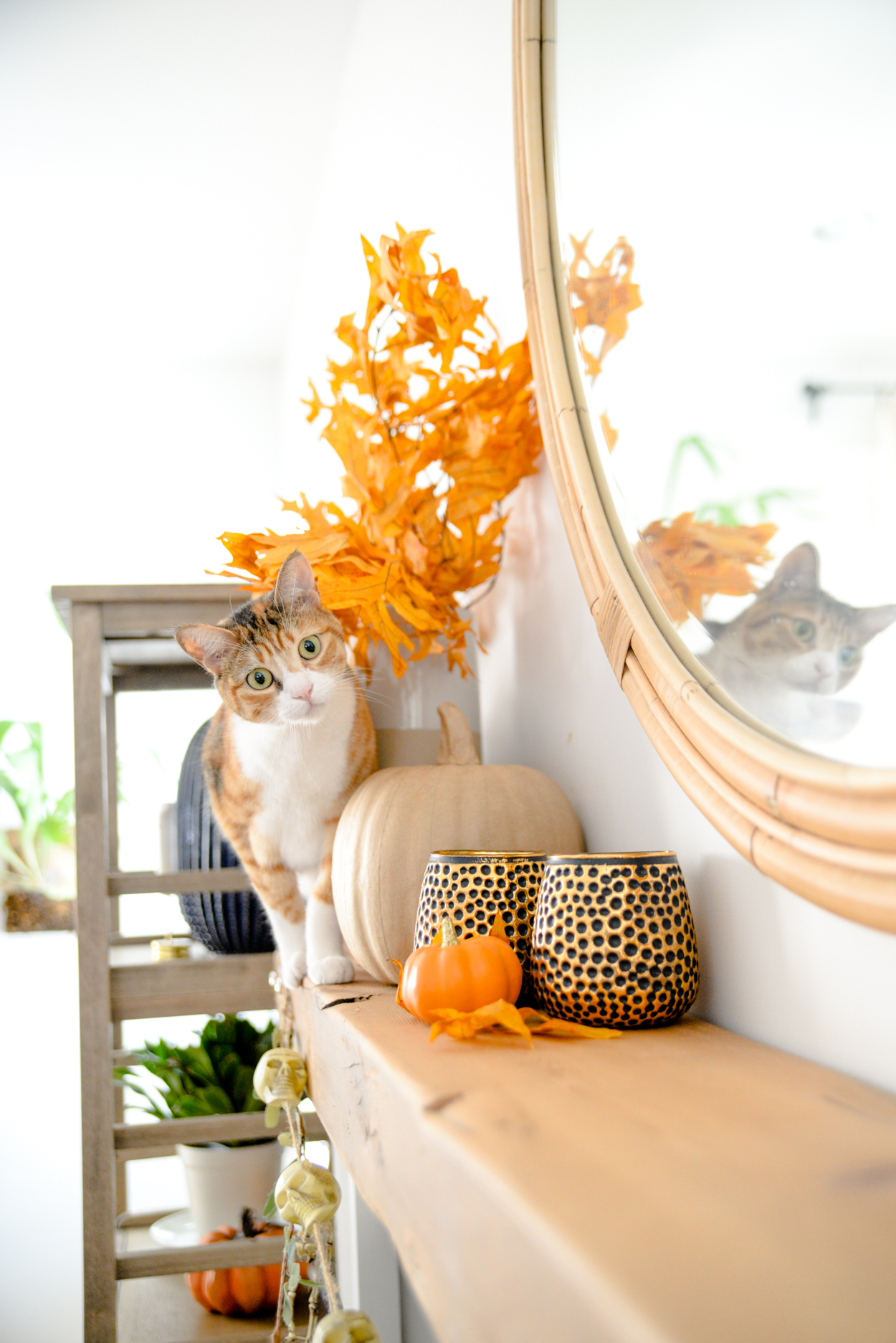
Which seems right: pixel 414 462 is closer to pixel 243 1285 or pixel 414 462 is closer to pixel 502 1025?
pixel 502 1025

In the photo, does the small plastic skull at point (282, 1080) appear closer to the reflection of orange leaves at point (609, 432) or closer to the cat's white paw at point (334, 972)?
the cat's white paw at point (334, 972)

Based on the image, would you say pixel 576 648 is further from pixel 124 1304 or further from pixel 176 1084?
pixel 124 1304

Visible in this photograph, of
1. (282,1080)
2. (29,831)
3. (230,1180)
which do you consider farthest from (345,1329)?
(29,831)

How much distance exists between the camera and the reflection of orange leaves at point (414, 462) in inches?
31.5

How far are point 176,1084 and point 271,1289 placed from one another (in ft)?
1.07

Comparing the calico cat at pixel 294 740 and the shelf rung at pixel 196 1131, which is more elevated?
the calico cat at pixel 294 740

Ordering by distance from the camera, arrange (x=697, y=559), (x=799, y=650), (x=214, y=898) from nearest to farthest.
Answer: (x=799, y=650) → (x=697, y=559) → (x=214, y=898)

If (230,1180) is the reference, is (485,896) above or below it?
above

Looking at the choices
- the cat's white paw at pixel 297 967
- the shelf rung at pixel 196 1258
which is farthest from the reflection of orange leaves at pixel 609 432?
the shelf rung at pixel 196 1258

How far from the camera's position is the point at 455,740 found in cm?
79

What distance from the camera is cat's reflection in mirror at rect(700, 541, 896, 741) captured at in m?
0.39

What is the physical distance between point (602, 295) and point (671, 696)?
301mm

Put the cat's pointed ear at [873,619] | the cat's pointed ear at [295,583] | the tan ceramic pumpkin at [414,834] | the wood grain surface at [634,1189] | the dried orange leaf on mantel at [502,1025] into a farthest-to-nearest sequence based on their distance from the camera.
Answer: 1. the cat's pointed ear at [295,583]
2. the tan ceramic pumpkin at [414,834]
3. the dried orange leaf on mantel at [502,1025]
4. the cat's pointed ear at [873,619]
5. the wood grain surface at [634,1189]

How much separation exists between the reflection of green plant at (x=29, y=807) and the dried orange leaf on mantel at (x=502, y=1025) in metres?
3.16
